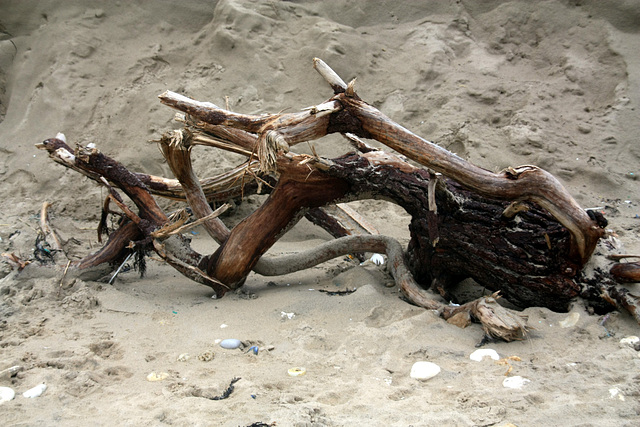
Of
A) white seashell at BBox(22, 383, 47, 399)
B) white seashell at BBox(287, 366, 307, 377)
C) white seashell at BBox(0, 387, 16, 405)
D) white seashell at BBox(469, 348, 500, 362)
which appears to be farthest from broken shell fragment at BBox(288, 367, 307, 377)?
white seashell at BBox(0, 387, 16, 405)

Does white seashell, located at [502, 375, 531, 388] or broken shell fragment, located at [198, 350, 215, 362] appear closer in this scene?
white seashell, located at [502, 375, 531, 388]

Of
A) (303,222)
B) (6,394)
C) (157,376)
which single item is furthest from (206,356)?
(303,222)

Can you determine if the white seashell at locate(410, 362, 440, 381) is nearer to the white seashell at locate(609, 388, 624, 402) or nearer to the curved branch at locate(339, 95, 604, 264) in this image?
the white seashell at locate(609, 388, 624, 402)

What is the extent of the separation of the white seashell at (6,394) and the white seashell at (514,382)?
2.14 meters

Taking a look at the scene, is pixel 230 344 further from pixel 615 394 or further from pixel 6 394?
pixel 615 394

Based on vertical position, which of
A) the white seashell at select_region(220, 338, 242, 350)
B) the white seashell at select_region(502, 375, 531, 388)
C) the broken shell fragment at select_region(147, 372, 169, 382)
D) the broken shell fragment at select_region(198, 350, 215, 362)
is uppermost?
the white seashell at select_region(502, 375, 531, 388)

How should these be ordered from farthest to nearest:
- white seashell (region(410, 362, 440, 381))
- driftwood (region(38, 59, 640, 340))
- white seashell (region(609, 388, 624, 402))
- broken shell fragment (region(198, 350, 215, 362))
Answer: driftwood (region(38, 59, 640, 340))
broken shell fragment (region(198, 350, 215, 362))
white seashell (region(410, 362, 440, 381))
white seashell (region(609, 388, 624, 402))

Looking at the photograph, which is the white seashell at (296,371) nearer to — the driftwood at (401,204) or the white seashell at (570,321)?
the driftwood at (401,204)

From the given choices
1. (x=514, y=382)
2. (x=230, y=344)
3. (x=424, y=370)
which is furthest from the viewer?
(x=230, y=344)

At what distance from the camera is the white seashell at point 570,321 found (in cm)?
268

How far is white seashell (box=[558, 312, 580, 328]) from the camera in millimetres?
2684

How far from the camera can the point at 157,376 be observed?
2422 millimetres

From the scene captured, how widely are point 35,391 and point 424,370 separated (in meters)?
1.75

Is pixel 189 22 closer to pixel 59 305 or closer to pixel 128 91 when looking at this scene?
pixel 128 91
